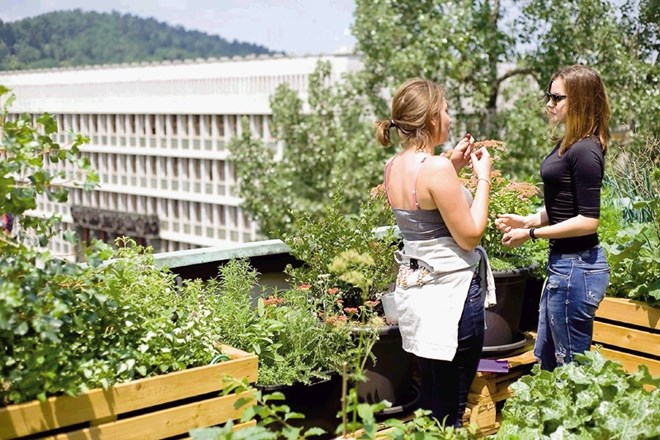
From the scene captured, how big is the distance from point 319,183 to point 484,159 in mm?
21863

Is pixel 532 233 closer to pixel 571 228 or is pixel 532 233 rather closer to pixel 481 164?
pixel 571 228

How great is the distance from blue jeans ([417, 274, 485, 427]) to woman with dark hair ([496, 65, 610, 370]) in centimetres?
39

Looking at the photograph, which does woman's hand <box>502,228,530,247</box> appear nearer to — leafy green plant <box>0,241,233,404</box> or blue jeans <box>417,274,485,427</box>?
blue jeans <box>417,274,485,427</box>

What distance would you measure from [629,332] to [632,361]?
14cm

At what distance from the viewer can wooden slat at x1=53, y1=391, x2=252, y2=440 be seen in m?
2.54

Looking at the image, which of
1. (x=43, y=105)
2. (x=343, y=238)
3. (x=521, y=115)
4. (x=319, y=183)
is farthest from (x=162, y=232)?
(x=343, y=238)

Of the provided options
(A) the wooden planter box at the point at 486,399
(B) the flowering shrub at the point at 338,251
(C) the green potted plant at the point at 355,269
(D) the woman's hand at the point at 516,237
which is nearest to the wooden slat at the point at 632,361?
(A) the wooden planter box at the point at 486,399

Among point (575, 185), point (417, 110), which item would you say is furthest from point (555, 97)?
point (417, 110)

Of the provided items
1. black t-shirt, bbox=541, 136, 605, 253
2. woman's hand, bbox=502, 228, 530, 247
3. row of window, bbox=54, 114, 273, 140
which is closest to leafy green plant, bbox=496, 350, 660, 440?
black t-shirt, bbox=541, 136, 605, 253

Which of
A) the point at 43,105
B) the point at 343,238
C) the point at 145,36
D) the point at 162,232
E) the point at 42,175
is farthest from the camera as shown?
the point at 145,36

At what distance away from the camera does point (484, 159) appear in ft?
10.1

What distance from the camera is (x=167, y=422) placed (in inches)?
105

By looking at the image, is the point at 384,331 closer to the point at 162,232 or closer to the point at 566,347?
the point at 566,347

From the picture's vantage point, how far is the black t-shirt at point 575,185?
122 inches
